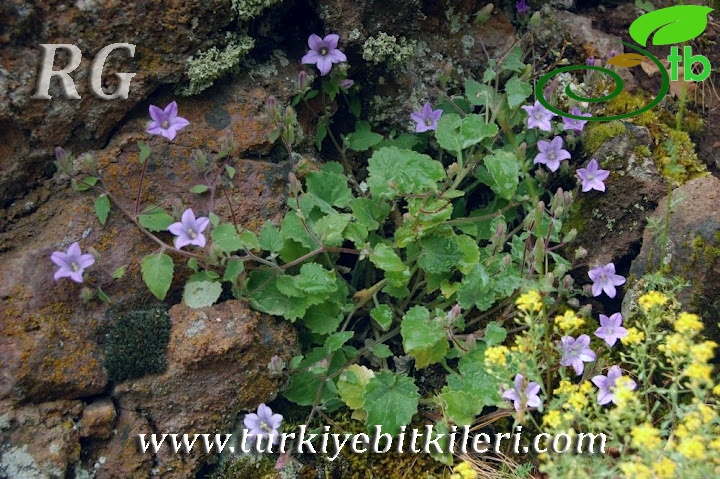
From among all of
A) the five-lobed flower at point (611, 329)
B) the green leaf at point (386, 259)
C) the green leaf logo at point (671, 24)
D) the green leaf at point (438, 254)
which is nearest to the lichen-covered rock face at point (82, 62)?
the green leaf at point (386, 259)

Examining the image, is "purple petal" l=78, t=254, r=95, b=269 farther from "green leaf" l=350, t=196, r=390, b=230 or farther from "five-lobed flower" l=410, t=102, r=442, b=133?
"five-lobed flower" l=410, t=102, r=442, b=133

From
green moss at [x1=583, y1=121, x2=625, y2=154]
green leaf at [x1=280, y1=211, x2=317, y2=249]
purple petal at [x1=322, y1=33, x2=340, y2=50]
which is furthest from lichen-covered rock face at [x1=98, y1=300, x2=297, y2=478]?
green moss at [x1=583, y1=121, x2=625, y2=154]

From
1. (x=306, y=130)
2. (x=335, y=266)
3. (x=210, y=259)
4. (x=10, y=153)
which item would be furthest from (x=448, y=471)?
(x=10, y=153)

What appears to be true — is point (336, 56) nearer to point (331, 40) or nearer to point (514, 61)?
point (331, 40)

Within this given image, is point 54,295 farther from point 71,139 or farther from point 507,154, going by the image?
point 507,154

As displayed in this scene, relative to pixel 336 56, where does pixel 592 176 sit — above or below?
below

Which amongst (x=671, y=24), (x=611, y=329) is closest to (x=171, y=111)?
(x=611, y=329)

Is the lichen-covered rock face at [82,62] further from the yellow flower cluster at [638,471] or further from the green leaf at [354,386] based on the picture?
the yellow flower cluster at [638,471]
